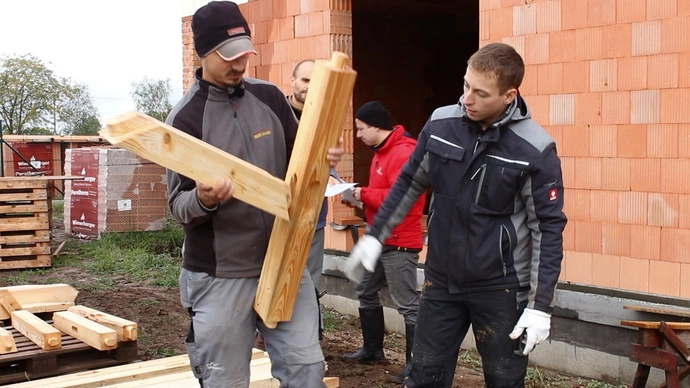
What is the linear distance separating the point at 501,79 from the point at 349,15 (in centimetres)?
508

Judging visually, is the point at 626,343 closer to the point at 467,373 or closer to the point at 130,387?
the point at 467,373

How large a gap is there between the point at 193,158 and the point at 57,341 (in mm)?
3622

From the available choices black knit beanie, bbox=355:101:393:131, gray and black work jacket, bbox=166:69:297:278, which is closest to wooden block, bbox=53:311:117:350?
black knit beanie, bbox=355:101:393:131

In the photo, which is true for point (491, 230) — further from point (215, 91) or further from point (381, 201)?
point (381, 201)

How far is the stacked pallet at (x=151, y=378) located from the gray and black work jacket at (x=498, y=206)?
189 centimetres

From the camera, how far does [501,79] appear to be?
3510 millimetres

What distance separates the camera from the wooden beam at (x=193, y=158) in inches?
112

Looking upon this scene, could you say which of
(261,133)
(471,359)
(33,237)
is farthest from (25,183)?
(261,133)

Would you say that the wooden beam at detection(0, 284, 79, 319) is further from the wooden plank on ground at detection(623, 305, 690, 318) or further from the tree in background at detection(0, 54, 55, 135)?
the tree in background at detection(0, 54, 55, 135)

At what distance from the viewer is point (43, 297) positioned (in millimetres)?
7227

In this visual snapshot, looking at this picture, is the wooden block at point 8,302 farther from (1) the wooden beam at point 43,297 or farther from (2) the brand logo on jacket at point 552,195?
(2) the brand logo on jacket at point 552,195

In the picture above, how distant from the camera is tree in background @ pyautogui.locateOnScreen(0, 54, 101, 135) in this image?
43.1 metres

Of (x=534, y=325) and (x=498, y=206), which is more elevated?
(x=498, y=206)

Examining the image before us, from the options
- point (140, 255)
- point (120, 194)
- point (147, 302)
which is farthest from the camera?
point (120, 194)
